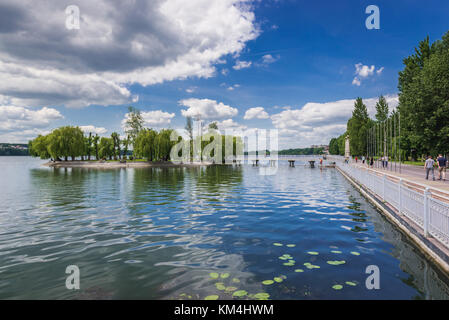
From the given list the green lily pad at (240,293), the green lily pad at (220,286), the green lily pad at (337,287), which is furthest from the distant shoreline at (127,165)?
the green lily pad at (337,287)

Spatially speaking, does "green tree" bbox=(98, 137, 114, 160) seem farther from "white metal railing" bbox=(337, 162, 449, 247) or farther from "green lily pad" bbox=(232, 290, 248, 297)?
"green lily pad" bbox=(232, 290, 248, 297)

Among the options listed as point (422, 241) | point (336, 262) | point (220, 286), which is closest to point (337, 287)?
point (336, 262)

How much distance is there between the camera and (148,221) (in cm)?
1154

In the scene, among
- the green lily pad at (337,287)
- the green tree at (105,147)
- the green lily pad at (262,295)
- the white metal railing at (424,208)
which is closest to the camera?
the green lily pad at (262,295)

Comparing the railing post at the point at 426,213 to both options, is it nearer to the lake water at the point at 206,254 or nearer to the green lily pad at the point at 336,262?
the lake water at the point at 206,254

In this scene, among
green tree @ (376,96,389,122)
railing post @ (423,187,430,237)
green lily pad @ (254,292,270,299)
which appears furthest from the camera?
green tree @ (376,96,389,122)

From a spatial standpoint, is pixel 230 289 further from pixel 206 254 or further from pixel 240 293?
pixel 206 254

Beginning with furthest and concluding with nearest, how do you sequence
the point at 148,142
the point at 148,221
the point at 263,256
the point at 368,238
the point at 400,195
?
the point at 148,142 → the point at 148,221 → the point at 400,195 → the point at 368,238 → the point at 263,256

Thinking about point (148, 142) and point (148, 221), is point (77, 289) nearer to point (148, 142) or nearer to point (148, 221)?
point (148, 221)

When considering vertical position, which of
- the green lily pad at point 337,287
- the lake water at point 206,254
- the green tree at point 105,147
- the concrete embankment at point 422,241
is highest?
the green tree at point 105,147

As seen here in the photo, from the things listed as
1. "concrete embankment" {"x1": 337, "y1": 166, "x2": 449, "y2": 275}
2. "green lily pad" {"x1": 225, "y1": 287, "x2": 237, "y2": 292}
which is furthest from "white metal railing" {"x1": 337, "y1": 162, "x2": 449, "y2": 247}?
"green lily pad" {"x1": 225, "y1": 287, "x2": 237, "y2": 292}

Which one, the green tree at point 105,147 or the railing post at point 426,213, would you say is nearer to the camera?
the railing post at point 426,213
